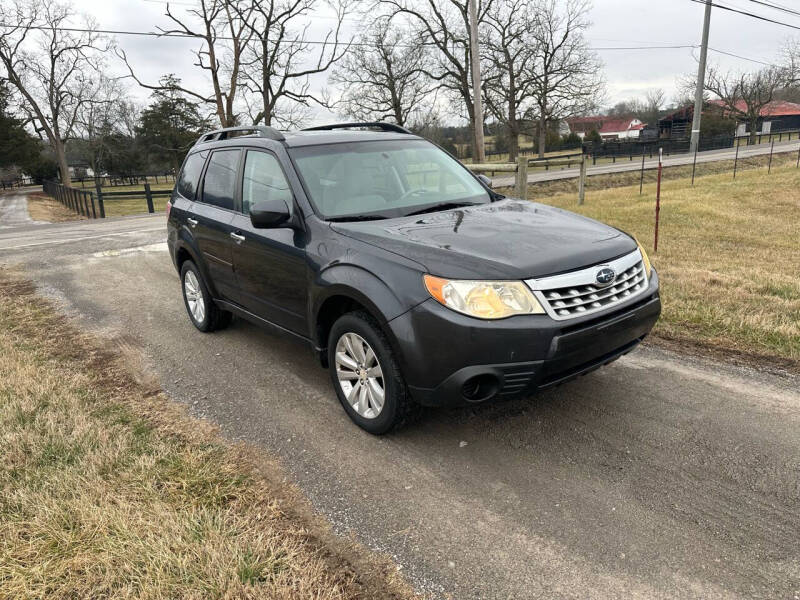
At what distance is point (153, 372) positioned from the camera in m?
4.70

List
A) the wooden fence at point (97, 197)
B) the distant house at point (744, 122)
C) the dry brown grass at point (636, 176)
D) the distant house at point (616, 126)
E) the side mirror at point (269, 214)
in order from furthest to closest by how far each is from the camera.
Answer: the distant house at point (616, 126) → the distant house at point (744, 122) → the dry brown grass at point (636, 176) → the wooden fence at point (97, 197) → the side mirror at point (269, 214)

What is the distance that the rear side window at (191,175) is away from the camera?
5.34 m

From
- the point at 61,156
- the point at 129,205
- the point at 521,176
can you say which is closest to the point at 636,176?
the point at 521,176

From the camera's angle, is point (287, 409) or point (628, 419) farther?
point (287, 409)

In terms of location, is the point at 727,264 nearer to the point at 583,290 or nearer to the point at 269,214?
the point at 583,290

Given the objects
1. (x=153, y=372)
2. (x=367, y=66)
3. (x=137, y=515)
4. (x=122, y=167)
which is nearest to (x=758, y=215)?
(x=153, y=372)

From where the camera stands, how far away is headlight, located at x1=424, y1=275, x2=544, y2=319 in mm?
2855

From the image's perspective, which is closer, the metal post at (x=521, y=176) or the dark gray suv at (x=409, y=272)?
the dark gray suv at (x=409, y=272)

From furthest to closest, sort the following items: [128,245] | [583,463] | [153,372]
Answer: [128,245]
[153,372]
[583,463]

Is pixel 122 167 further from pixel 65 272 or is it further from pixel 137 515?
pixel 137 515

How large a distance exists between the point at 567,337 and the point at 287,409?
6.54 ft

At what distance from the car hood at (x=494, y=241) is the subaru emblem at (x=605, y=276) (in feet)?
0.20

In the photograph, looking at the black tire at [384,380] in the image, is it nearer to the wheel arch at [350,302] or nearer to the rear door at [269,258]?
the wheel arch at [350,302]

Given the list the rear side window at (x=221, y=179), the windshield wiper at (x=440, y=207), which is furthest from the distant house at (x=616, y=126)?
the windshield wiper at (x=440, y=207)
